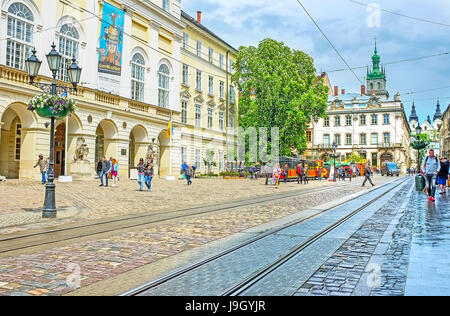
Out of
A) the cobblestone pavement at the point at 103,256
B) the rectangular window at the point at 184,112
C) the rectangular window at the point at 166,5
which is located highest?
the rectangular window at the point at 166,5

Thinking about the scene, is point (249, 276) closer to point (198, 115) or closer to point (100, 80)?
point (100, 80)

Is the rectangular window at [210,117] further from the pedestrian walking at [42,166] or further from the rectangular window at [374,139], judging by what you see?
the rectangular window at [374,139]

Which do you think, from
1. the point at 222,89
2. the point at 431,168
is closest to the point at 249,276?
the point at 431,168

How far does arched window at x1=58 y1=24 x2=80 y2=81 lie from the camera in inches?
973

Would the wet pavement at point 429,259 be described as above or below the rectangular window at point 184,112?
below

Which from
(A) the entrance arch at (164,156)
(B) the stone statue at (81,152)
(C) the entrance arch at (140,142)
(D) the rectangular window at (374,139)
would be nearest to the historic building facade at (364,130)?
(D) the rectangular window at (374,139)

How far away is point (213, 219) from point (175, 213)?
68.1 inches

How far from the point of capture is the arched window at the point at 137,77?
3112cm

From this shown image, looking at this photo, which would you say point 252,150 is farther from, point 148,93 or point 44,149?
point 44,149

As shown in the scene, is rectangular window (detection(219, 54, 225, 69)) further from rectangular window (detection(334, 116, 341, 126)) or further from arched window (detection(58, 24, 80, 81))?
rectangular window (detection(334, 116, 341, 126))

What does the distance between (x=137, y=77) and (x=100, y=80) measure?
4.68 meters

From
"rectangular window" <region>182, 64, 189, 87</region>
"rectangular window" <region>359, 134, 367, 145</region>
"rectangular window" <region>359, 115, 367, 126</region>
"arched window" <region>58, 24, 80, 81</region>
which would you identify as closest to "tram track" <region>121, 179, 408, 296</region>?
"arched window" <region>58, 24, 80, 81</region>

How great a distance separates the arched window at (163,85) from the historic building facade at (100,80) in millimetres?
91

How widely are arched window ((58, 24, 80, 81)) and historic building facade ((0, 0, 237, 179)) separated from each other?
65 millimetres
